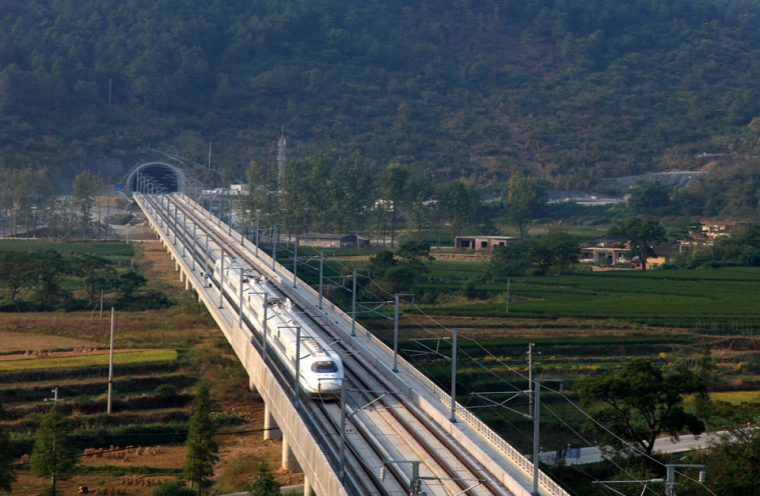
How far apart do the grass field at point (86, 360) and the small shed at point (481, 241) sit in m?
70.2

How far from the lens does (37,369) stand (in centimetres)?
5409

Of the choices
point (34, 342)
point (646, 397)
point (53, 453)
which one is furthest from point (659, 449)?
point (34, 342)

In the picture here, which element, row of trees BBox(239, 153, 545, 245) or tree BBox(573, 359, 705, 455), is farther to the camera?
row of trees BBox(239, 153, 545, 245)

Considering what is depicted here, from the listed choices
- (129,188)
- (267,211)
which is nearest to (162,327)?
(267,211)

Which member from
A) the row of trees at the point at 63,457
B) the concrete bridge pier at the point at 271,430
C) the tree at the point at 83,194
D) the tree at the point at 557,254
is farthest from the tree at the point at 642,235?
the row of trees at the point at 63,457

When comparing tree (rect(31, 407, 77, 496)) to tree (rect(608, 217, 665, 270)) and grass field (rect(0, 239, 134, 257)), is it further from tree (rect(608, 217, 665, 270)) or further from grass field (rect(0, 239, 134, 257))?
tree (rect(608, 217, 665, 270))

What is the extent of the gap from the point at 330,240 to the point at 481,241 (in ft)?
71.6

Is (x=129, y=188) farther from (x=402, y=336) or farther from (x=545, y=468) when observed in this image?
(x=545, y=468)

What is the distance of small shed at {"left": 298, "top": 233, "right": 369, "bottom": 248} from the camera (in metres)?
120

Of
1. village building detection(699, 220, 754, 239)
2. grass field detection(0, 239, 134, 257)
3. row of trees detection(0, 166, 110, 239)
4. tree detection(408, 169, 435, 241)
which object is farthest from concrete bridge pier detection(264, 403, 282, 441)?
village building detection(699, 220, 754, 239)

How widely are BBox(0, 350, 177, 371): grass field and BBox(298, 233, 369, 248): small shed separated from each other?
60.8m

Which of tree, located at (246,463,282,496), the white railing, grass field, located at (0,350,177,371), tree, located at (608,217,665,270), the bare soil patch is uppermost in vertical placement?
tree, located at (608,217,665,270)

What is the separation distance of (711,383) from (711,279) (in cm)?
3873

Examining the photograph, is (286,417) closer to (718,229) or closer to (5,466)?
(5,466)
